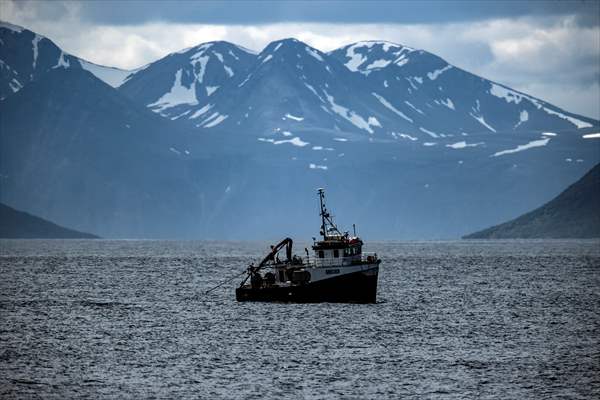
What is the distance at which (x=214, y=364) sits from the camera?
92.0m

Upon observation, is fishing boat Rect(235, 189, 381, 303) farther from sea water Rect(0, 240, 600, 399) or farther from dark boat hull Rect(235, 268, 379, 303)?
sea water Rect(0, 240, 600, 399)

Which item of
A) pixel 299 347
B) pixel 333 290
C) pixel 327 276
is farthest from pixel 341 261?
pixel 299 347

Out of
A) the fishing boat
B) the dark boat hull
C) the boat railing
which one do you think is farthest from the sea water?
the boat railing

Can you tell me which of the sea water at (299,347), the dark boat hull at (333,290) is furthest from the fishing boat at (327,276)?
the sea water at (299,347)

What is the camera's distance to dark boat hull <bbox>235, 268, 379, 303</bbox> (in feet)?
430

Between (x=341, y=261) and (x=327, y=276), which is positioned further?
(x=327, y=276)

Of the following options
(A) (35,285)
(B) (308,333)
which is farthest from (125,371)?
(A) (35,285)

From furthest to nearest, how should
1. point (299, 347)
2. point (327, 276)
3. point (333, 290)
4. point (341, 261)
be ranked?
point (333, 290)
point (327, 276)
point (341, 261)
point (299, 347)

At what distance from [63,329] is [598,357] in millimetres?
51276

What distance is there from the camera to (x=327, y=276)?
429 feet

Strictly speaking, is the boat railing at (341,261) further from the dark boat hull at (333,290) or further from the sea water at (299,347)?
the sea water at (299,347)

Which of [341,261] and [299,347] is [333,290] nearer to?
Answer: [341,261]

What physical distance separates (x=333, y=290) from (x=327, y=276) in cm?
235

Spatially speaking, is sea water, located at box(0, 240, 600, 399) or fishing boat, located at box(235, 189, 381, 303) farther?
fishing boat, located at box(235, 189, 381, 303)
